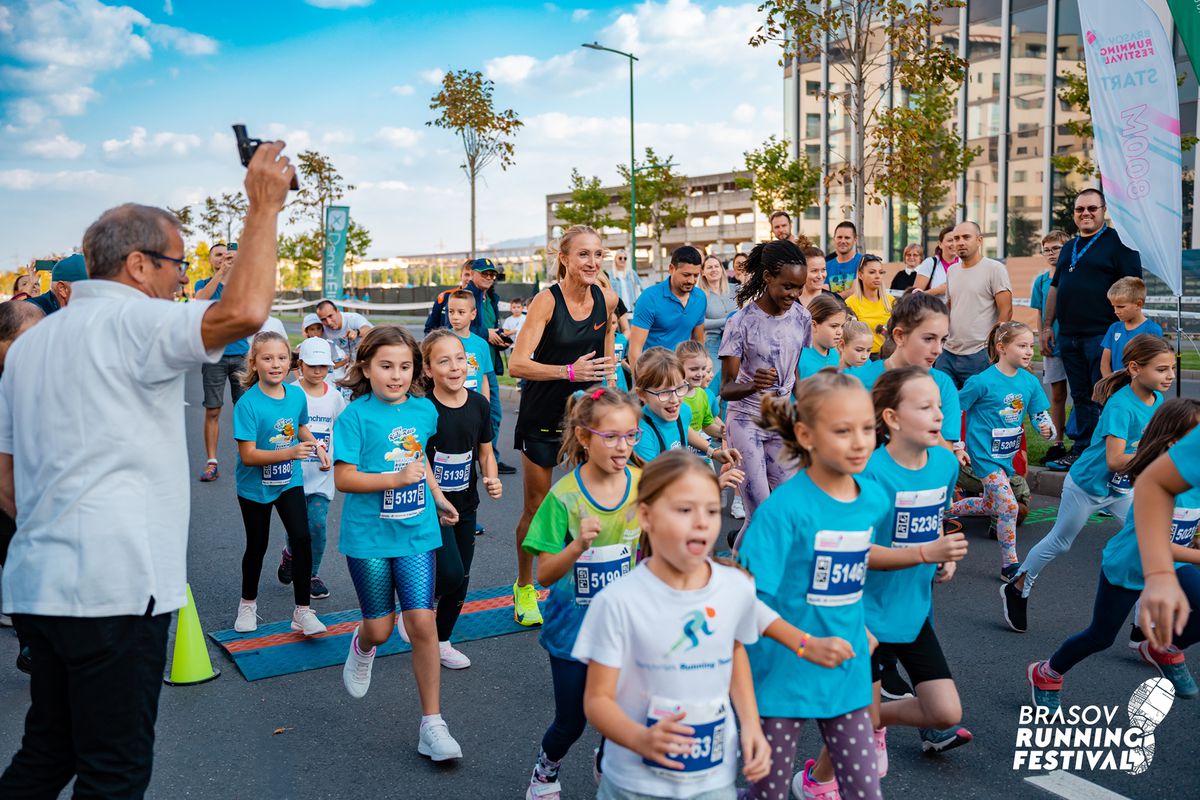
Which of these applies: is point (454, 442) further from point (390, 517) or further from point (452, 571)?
point (390, 517)

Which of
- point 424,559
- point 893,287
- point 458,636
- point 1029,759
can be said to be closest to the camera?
point 1029,759

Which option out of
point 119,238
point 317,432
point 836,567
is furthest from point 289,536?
point 836,567

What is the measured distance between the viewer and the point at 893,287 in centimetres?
1168

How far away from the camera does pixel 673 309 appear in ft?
24.2

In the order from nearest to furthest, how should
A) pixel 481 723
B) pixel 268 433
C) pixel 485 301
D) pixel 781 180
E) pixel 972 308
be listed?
1. pixel 481 723
2. pixel 268 433
3. pixel 972 308
4. pixel 485 301
5. pixel 781 180

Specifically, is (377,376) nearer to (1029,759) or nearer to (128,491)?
(128,491)

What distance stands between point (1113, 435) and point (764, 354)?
189cm

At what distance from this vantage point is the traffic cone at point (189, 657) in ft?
16.5

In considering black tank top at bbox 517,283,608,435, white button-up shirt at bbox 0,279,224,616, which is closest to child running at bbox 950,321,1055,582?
black tank top at bbox 517,283,608,435

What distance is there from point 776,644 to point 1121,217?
672cm

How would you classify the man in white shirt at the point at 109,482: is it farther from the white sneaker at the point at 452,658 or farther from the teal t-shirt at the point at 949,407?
the teal t-shirt at the point at 949,407

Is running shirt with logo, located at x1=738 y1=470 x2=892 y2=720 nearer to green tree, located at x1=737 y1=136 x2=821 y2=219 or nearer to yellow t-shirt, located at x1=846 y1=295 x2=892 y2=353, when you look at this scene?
yellow t-shirt, located at x1=846 y1=295 x2=892 y2=353

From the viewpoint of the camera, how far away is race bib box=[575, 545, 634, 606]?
3637 mm

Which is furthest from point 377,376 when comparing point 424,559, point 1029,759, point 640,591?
point 1029,759
